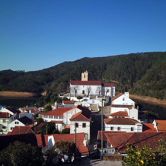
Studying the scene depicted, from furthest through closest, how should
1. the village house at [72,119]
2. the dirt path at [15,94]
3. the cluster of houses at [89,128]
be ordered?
the dirt path at [15,94] → the village house at [72,119] → the cluster of houses at [89,128]

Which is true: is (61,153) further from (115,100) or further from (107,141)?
(115,100)

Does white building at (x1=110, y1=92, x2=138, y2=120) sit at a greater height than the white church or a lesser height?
lesser

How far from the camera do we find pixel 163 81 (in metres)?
156

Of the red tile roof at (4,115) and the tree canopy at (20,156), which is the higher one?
the red tile roof at (4,115)

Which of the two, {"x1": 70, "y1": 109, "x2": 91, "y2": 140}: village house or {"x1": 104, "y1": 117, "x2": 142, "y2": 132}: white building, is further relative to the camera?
{"x1": 104, "y1": 117, "x2": 142, "y2": 132}: white building

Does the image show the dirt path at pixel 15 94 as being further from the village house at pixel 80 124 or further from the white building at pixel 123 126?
the white building at pixel 123 126

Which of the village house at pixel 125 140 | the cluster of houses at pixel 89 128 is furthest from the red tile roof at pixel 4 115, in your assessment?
the village house at pixel 125 140

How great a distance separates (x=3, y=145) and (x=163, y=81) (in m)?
134

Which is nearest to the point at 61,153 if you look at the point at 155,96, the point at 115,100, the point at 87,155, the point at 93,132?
the point at 87,155

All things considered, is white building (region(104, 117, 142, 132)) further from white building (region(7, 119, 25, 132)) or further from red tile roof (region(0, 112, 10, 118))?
red tile roof (region(0, 112, 10, 118))

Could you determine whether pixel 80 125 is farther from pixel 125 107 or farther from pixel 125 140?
pixel 125 107

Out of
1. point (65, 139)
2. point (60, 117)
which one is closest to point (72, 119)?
point (60, 117)

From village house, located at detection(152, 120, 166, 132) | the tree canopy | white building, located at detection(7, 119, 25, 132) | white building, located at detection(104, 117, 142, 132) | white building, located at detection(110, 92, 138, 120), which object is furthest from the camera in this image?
white building, located at detection(110, 92, 138, 120)

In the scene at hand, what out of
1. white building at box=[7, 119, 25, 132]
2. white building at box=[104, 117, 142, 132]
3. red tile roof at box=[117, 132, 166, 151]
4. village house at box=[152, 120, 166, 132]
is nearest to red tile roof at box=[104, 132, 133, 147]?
red tile roof at box=[117, 132, 166, 151]
